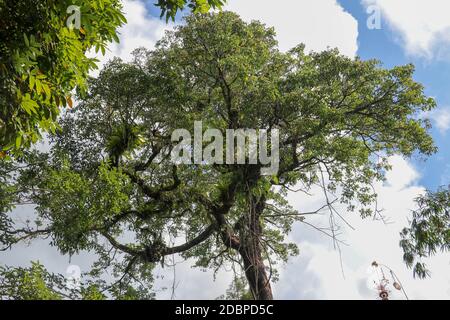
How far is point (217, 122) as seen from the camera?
7480mm

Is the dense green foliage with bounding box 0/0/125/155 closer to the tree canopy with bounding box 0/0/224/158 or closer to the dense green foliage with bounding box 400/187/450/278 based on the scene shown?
the tree canopy with bounding box 0/0/224/158

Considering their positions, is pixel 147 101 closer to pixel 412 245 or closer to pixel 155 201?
pixel 155 201

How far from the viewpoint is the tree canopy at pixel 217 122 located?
278 inches

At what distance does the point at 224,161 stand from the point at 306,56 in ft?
9.24

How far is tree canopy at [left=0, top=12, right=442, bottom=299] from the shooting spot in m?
7.05

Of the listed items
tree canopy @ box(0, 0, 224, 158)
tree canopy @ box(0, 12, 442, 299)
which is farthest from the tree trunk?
tree canopy @ box(0, 0, 224, 158)

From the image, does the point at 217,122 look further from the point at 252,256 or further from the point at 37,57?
the point at 37,57

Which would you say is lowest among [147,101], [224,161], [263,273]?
[263,273]

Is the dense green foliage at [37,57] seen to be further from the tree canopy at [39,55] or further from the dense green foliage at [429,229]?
the dense green foliage at [429,229]

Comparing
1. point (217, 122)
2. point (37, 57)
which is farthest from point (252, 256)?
point (37, 57)
